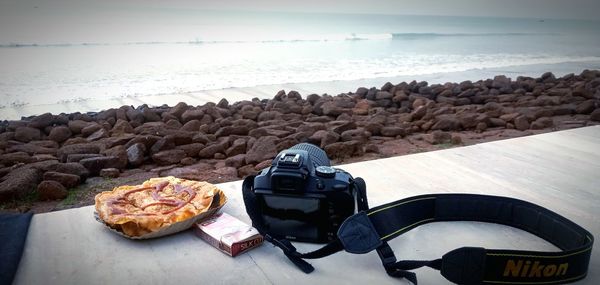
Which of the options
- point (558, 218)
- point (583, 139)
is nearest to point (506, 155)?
point (583, 139)

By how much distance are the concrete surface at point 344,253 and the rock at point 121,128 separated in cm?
146

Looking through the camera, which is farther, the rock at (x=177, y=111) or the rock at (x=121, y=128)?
the rock at (x=177, y=111)

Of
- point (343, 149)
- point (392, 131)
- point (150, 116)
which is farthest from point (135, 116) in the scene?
point (392, 131)

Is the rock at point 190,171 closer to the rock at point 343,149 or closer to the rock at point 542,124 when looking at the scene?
the rock at point 343,149

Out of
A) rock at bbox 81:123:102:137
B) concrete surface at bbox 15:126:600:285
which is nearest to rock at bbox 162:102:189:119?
rock at bbox 81:123:102:137

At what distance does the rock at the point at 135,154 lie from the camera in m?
2.62

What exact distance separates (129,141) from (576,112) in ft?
→ 11.4

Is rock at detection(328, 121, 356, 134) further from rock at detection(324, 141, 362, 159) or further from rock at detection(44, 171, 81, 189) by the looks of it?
rock at detection(44, 171, 81, 189)

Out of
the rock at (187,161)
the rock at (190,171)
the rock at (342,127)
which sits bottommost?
the rock at (190,171)

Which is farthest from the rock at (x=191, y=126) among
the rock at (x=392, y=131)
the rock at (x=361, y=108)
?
the rock at (x=361, y=108)

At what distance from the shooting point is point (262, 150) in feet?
8.82

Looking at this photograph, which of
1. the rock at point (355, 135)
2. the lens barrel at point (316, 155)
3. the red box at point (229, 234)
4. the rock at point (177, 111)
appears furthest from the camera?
the rock at point (177, 111)

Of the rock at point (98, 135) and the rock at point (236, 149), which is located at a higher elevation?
the rock at point (98, 135)

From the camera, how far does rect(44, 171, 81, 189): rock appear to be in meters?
2.21
